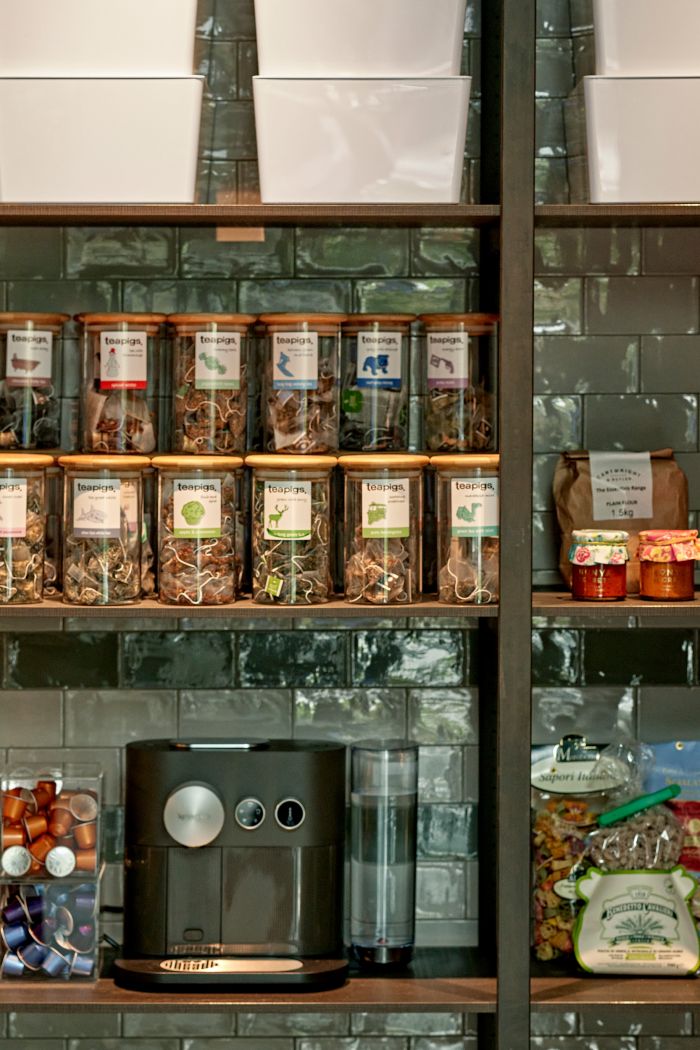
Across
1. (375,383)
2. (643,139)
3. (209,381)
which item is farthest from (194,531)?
(643,139)

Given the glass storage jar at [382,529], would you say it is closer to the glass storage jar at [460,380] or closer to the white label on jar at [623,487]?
the glass storage jar at [460,380]

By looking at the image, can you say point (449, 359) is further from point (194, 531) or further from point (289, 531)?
point (194, 531)

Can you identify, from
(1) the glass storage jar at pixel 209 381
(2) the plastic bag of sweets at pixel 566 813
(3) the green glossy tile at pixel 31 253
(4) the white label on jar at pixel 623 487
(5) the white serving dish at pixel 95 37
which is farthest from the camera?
(3) the green glossy tile at pixel 31 253

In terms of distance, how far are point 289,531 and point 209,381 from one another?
28 centimetres

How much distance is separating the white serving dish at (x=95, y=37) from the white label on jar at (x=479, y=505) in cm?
78

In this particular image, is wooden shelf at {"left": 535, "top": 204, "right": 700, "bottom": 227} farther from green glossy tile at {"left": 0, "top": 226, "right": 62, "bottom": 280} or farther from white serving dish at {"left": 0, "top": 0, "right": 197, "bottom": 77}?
green glossy tile at {"left": 0, "top": 226, "right": 62, "bottom": 280}

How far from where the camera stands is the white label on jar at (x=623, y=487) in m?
2.37

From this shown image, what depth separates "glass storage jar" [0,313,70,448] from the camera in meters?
2.19

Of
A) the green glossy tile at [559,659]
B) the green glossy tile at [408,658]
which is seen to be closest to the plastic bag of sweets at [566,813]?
the green glossy tile at [559,659]

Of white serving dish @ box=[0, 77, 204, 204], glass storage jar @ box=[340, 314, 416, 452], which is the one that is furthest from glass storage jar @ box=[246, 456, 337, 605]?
white serving dish @ box=[0, 77, 204, 204]

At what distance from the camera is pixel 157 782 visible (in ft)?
7.14

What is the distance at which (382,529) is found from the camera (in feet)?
6.83

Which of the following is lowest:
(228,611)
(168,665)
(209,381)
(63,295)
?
(168,665)

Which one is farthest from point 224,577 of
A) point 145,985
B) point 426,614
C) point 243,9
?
point 243,9
